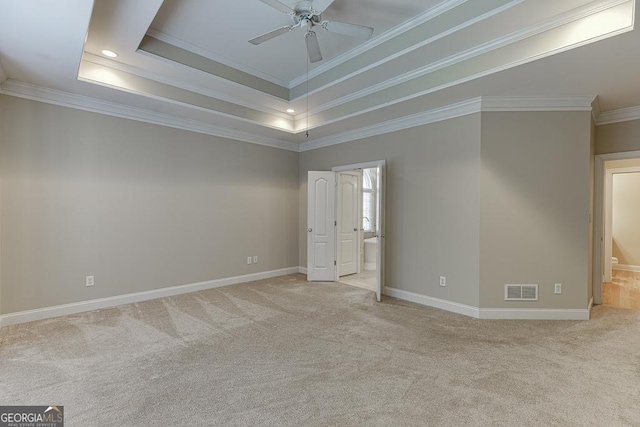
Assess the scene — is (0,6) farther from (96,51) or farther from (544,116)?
(544,116)

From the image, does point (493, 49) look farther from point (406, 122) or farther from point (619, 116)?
point (619, 116)

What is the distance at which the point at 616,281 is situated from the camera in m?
5.81

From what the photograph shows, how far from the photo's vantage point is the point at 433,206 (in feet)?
14.5

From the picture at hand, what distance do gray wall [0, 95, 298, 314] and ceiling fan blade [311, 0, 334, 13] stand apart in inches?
122

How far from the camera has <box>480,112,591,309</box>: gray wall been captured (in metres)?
3.77

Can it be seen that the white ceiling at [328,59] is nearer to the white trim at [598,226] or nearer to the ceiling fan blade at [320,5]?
the ceiling fan blade at [320,5]

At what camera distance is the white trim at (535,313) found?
378 cm

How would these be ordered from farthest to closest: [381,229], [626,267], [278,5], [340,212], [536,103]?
[626,267]
[340,212]
[381,229]
[536,103]
[278,5]

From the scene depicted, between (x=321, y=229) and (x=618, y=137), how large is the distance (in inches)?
184

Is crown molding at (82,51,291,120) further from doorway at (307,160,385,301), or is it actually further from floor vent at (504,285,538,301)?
floor vent at (504,285,538,301)

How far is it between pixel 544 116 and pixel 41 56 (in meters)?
5.58

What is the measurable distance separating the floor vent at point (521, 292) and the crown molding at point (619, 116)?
2627 mm

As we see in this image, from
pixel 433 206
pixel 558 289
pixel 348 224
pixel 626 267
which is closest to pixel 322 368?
pixel 433 206

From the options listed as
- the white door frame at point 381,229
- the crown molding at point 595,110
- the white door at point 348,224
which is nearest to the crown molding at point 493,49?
the white door frame at point 381,229
